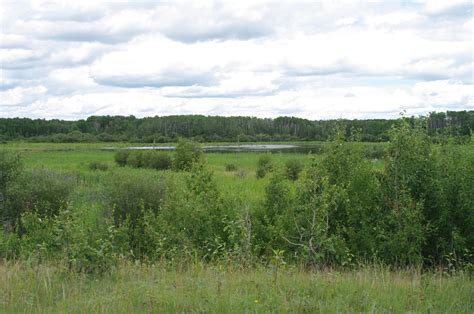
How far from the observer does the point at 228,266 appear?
28.3ft

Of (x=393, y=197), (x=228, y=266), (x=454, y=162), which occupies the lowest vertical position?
(x=228, y=266)

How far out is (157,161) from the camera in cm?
4991

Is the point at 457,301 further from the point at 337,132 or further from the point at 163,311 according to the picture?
the point at 337,132

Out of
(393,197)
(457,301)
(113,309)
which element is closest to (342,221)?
(393,197)

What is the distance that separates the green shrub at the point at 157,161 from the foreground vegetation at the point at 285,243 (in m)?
29.4

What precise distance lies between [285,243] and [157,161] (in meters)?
38.8

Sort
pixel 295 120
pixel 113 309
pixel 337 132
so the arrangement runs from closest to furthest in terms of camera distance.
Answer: pixel 113 309 < pixel 337 132 < pixel 295 120

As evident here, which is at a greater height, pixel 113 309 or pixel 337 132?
pixel 337 132

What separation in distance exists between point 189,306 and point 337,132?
829 centimetres

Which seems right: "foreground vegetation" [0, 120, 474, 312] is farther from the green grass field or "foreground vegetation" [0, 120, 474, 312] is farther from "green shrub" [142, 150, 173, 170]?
"green shrub" [142, 150, 173, 170]

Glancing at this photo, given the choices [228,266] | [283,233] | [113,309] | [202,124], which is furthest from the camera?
[202,124]

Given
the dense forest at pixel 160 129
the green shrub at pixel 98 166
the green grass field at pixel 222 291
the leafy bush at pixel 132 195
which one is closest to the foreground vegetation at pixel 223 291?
the green grass field at pixel 222 291

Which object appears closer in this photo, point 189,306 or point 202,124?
point 189,306

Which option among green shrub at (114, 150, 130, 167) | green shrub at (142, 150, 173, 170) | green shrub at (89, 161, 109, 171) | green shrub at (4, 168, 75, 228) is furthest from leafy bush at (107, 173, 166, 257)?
green shrub at (114, 150, 130, 167)
